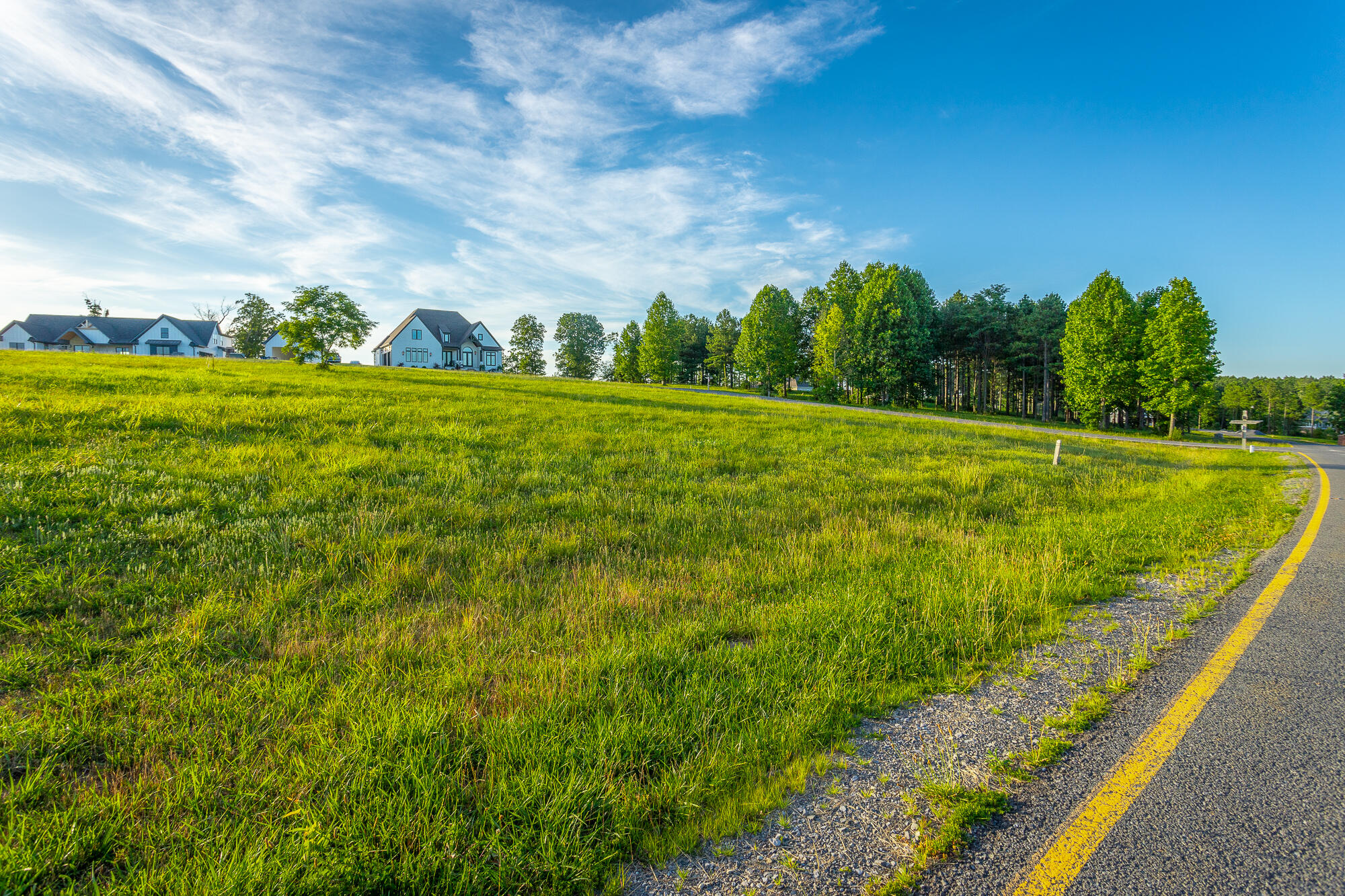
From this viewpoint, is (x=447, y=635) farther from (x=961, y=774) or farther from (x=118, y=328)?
(x=118, y=328)

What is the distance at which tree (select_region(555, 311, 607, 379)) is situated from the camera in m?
93.9

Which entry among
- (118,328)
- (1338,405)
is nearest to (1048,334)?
(1338,405)

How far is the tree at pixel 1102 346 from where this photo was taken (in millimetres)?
43469

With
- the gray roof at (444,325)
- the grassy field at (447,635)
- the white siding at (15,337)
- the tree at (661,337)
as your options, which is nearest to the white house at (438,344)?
the gray roof at (444,325)

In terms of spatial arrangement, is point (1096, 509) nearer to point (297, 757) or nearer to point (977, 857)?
point (977, 857)

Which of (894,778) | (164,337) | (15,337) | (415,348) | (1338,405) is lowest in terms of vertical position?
(894,778)

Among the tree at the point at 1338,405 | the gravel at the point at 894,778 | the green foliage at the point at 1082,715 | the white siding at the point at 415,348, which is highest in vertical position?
the white siding at the point at 415,348

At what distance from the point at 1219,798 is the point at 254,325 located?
116 metres

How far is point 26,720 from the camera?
10.0 ft

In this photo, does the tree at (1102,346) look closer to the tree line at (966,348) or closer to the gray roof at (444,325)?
the tree line at (966,348)

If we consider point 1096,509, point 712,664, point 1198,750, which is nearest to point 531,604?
point 712,664

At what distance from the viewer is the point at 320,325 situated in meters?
35.8

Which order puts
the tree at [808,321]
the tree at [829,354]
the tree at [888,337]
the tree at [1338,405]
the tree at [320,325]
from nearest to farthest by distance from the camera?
1. the tree at [320,325]
2. the tree at [888,337]
3. the tree at [829,354]
4. the tree at [808,321]
5. the tree at [1338,405]

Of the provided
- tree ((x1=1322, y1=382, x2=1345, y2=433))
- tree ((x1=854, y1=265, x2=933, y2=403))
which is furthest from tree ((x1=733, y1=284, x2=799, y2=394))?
tree ((x1=1322, y1=382, x2=1345, y2=433))
